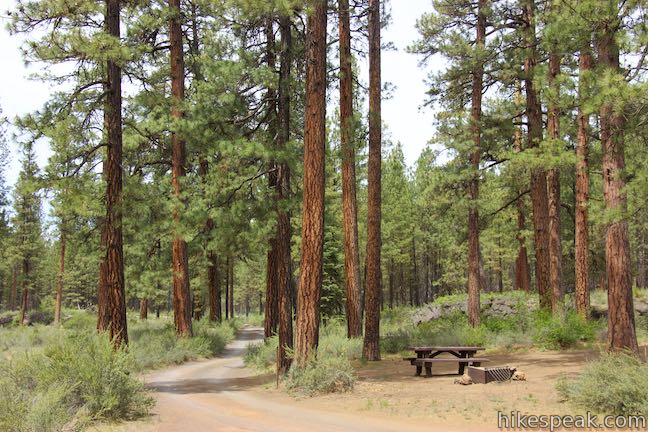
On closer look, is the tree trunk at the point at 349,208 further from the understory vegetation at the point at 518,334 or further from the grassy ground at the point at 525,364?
the understory vegetation at the point at 518,334

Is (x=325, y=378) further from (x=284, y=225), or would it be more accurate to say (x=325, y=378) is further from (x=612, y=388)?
(x=612, y=388)

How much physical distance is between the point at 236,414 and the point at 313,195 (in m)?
4.93

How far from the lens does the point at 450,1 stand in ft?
62.1

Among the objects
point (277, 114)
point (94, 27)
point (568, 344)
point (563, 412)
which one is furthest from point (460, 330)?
point (94, 27)

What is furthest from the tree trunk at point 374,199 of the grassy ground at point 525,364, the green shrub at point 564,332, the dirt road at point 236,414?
the green shrub at point 564,332

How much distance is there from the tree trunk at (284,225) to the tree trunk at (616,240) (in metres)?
6.75

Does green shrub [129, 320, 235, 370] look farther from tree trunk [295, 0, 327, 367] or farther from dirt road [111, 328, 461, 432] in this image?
tree trunk [295, 0, 327, 367]

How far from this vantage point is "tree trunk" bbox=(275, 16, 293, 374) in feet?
41.3

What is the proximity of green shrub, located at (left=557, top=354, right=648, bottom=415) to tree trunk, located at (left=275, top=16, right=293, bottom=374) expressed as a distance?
608 cm

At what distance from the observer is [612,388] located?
7.15 meters

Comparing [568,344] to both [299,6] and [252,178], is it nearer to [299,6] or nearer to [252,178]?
[252,178]

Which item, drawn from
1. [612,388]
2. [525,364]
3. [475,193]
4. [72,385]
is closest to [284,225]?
[72,385]

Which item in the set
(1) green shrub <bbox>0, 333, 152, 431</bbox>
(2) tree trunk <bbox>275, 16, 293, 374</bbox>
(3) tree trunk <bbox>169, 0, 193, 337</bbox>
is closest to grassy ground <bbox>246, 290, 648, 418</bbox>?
(2) tree trunk <bbox>275, 16, 293, 374</bbox>

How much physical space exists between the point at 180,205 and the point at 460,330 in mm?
10576
